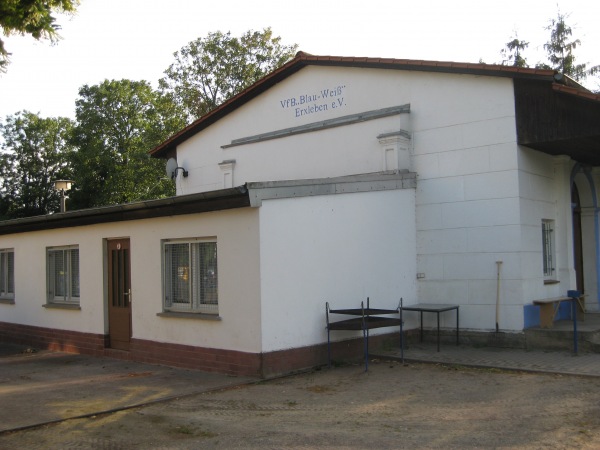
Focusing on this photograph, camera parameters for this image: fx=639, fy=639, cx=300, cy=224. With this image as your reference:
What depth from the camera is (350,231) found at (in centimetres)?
1068

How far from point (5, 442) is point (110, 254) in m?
6.05

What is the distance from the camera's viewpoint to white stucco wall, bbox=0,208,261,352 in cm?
952

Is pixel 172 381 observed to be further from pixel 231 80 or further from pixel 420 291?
pixel 231 80

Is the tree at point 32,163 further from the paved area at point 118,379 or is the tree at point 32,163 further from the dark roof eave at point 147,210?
the paved area at point 118,379

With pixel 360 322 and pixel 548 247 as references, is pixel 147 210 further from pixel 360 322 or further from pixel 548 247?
pixel 548 247

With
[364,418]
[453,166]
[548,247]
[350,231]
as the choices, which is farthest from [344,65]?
[364,418]

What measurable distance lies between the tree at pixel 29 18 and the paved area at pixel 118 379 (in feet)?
14.0

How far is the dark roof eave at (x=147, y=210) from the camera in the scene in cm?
945

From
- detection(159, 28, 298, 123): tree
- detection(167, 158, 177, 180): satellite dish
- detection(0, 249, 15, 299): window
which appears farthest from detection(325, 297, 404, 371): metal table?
detection(159, 28, 298, 123): tree

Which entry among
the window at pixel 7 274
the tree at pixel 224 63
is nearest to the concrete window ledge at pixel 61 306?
the window at pixel 7 274

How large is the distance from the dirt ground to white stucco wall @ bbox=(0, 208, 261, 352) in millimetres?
1357

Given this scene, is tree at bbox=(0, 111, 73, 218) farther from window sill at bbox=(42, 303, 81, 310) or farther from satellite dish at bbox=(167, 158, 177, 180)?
window sill at bbox=(42, 303, 81, 310)

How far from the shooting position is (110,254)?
12.3 meters

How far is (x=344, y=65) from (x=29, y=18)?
23.5 feet
